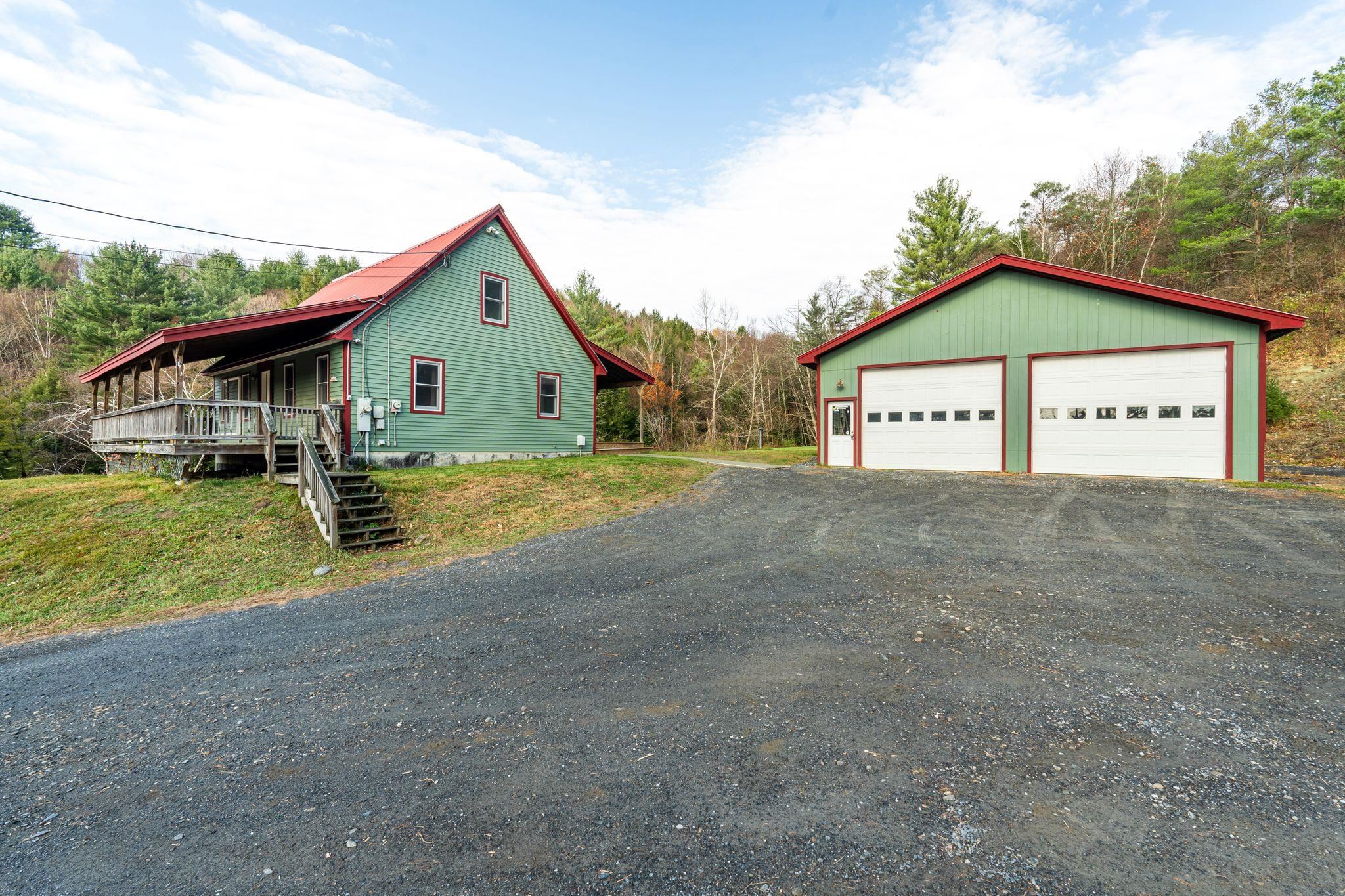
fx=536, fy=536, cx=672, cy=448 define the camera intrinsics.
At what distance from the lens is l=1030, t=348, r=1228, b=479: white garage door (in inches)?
485

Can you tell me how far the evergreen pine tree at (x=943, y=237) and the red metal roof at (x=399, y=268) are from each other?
80.3ft

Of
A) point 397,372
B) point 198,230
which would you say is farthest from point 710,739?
point 198,230

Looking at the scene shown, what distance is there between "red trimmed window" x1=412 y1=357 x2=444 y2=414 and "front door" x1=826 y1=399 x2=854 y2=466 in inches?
457

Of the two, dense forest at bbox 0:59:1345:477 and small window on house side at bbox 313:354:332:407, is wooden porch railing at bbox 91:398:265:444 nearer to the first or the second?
small window on house side at bbox 313:354:332:407

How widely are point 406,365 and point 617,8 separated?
11467 mm

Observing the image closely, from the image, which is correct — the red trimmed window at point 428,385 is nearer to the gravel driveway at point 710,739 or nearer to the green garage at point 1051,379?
the gravel driveway at point 710,739

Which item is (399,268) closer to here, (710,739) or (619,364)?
(619,364)

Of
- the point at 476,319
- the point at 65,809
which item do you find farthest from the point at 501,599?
the point at 476,319

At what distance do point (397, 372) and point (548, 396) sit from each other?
4667 mm

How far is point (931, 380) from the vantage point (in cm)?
1548

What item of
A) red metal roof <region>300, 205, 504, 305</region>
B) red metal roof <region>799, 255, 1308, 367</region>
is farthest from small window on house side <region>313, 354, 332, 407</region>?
red metal roof <region>799, 255, 1308, 367</region>

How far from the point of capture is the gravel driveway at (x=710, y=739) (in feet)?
6.61

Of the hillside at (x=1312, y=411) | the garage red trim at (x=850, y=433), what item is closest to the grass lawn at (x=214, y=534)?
the garage red trim at (x=850, y=433)

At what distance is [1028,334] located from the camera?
46.4ft
